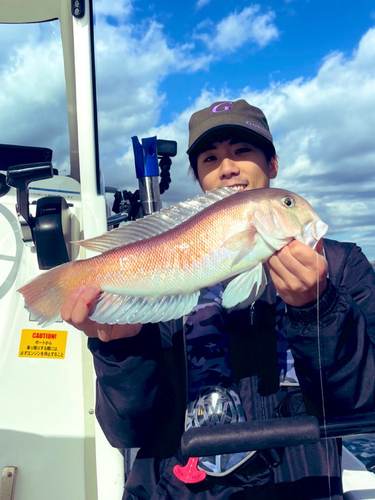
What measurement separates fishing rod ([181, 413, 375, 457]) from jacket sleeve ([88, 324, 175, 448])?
0.54 metres

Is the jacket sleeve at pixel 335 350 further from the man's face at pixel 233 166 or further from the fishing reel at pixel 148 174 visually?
the fishing reel at pixel 148 174

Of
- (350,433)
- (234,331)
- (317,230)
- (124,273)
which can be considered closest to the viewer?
(350,433)

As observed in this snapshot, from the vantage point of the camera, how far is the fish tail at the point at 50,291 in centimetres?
185

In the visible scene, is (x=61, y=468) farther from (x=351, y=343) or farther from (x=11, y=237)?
(x=351, y=343)

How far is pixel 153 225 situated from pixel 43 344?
1.14 m

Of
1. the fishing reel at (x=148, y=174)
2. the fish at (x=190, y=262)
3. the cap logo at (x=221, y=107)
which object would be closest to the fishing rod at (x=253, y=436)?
the fish at (x=190, y=262)

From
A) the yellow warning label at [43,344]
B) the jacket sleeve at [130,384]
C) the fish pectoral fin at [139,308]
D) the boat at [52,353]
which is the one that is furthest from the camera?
the yellow warning label at [43,344]

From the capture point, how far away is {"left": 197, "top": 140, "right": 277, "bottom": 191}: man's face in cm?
231

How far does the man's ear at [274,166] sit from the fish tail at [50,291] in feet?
4.55

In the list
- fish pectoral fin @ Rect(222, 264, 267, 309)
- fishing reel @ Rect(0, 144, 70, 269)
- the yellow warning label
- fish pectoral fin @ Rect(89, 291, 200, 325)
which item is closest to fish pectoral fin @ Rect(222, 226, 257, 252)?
fish pectoral fin @ Rect(222, 264, 267, 309)

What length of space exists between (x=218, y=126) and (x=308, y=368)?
136cm

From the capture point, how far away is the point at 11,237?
266 cm

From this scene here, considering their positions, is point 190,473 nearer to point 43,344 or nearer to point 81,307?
point 81,307

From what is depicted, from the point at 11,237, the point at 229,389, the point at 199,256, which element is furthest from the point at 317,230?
the point at 11,237
